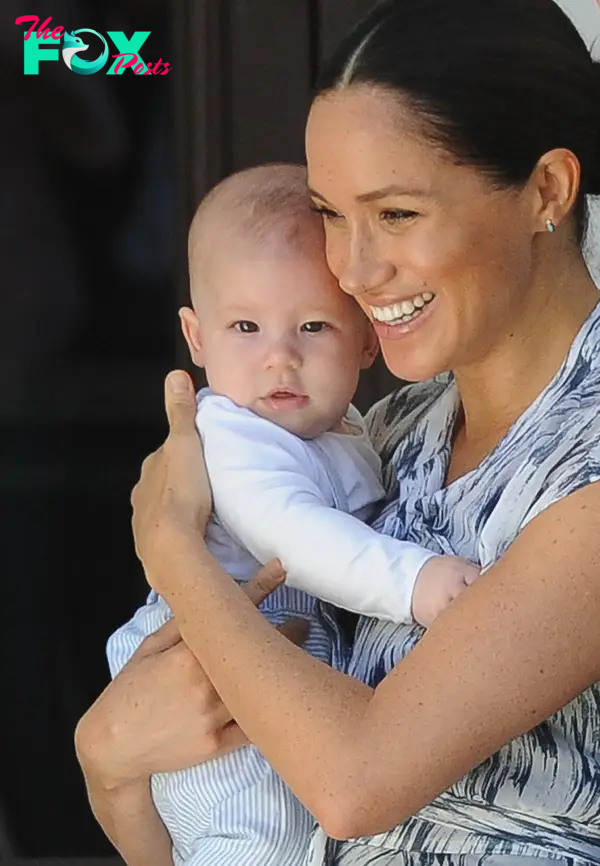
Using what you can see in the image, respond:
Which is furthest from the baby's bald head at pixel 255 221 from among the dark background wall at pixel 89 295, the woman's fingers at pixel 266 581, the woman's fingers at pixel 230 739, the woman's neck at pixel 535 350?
the dark background wall at pixel 89 295

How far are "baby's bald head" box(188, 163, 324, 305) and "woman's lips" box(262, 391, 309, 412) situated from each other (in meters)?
0.14

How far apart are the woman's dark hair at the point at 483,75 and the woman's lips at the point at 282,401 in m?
0.33

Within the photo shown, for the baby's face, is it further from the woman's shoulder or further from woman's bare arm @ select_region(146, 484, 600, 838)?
woman's bare arm @ select_region(146, 484, 600, 838)

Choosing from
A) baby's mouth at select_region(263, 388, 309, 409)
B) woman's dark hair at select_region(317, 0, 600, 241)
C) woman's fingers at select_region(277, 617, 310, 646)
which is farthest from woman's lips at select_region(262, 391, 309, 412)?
woman's dark hair at select_region(317, 0, 600, 241)

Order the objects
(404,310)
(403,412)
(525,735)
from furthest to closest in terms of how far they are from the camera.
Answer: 1. (403,412)
2. (404,310)
3. (525,735)

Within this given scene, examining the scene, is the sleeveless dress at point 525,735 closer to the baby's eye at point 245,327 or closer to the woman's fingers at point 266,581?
the woman's fingers at point 266,581

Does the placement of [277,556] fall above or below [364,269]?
below

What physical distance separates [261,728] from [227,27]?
166 centimetres

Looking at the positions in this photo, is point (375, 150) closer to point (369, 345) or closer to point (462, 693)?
point (369, 345)

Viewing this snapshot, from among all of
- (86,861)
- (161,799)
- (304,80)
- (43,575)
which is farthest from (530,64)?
(86,861)

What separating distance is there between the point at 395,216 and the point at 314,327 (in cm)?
23

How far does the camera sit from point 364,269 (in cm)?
134

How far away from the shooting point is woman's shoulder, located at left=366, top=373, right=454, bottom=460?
1654 millimetres

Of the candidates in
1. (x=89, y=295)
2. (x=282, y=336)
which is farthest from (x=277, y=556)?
(x=89, y=295)
